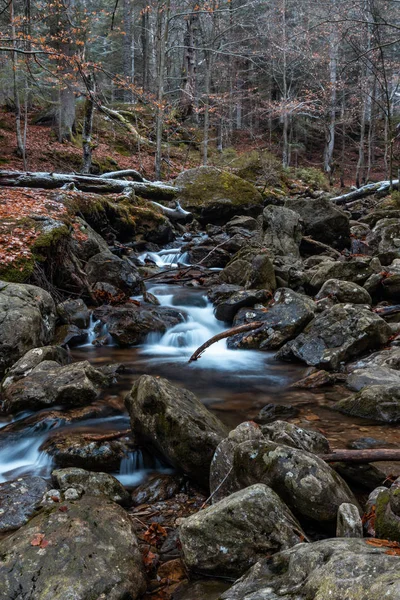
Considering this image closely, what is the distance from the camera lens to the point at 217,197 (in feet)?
53.1

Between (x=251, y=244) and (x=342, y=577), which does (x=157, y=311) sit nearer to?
(x=251, y=244)

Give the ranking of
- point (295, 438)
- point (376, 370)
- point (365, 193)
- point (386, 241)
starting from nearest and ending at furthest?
point (295, 438), point (376, 370), point (386, 241), point (365, 193)

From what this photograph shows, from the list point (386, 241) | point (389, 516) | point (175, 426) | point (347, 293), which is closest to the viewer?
point (389, 516)

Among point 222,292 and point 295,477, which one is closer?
point 295,477

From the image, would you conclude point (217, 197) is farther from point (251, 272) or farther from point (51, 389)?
point (51, 389)

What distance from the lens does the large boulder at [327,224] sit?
12.5 metres

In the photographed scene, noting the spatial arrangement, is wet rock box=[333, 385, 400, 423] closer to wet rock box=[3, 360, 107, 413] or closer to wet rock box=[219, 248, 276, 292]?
wet rock box=[3, 360, 107, 413]

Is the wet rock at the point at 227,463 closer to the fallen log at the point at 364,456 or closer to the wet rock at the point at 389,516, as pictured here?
the fallen log at the point at 364,456

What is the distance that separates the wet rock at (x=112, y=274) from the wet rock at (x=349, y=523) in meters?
Result: 7.44

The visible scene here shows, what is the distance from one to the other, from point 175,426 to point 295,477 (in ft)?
3.85

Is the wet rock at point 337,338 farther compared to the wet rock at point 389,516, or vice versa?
the wet rock at point 337,338

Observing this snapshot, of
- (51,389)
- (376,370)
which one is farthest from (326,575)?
(376,370)

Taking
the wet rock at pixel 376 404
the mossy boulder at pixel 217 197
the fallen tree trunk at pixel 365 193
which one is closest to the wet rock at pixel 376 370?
the wet rock at pixel 376 404

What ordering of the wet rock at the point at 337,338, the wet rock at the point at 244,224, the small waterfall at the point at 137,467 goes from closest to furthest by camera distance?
the small waterfall at the point at 137,467 < the wet rock at the point at 337,338 < the wet rock at the point at 244,224
